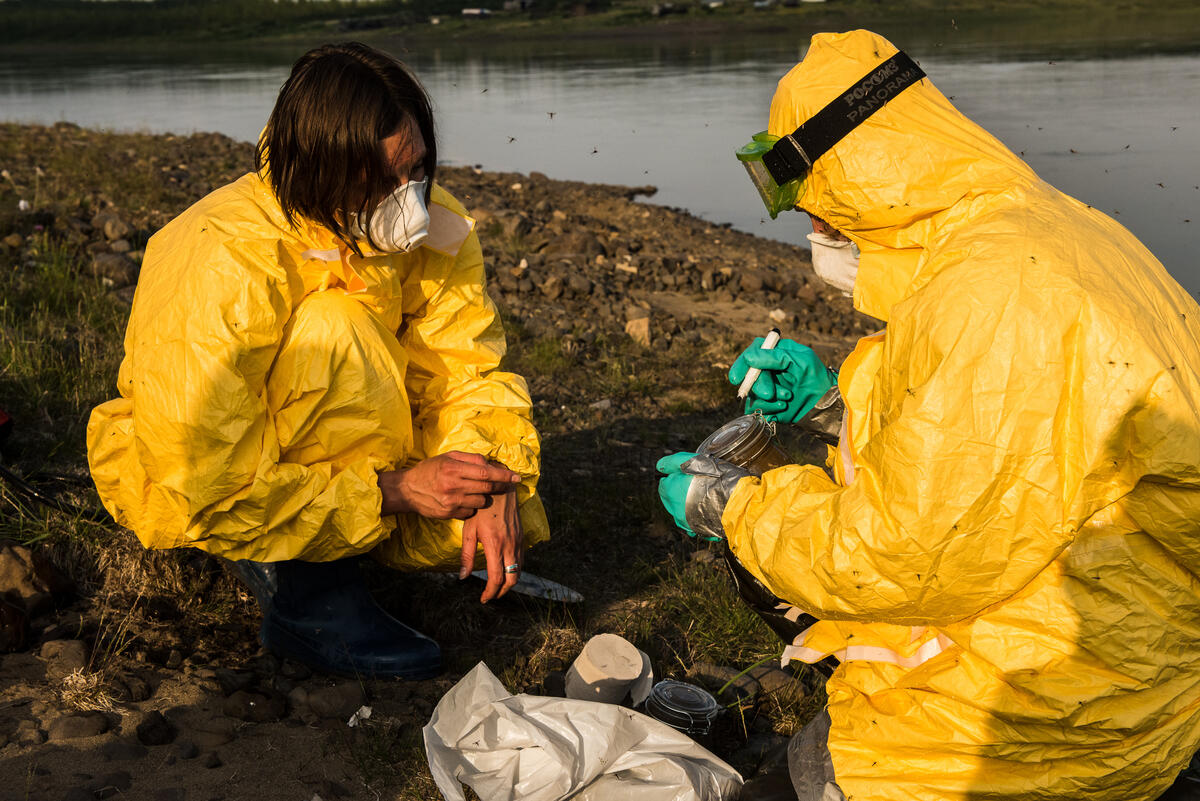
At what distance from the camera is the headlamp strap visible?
→ 1.96 metres

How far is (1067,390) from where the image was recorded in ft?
5.20

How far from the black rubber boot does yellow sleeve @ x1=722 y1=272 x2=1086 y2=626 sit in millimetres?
1294

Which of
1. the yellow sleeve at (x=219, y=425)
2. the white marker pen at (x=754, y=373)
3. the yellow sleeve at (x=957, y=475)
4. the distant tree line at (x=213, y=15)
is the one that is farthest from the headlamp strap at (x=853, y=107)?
the distant tree line at (x=213, y=15)

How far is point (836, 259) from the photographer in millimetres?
2281

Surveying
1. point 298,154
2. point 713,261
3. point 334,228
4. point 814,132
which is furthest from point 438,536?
point 713,261

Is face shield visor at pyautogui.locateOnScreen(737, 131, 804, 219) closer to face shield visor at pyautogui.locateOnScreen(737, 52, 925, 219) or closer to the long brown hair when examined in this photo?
face shield visor at pyautogui.locateOnScreen(737, 52, 925, 219)

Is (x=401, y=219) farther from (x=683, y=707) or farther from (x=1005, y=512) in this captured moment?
(x=1005, y=512)

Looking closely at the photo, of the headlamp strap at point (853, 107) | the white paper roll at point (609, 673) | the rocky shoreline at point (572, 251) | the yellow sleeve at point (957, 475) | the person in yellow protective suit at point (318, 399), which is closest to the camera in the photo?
the yellow sleeve at point (957, 475)

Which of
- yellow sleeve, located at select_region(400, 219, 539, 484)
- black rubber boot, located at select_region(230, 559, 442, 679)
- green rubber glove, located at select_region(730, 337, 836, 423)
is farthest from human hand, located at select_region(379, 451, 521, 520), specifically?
green rubber glove, located at select_region(730, 337, 836, 423)

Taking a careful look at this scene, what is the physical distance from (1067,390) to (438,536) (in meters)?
1.57

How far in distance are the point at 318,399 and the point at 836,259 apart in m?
1.18

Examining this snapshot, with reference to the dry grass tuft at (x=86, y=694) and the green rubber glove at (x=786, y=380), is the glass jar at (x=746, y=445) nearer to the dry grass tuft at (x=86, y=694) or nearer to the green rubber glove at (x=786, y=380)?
the green rubber glove at (x=786, y=380)

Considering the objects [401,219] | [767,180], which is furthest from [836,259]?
[401,219]

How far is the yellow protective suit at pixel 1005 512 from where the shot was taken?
158 cm
